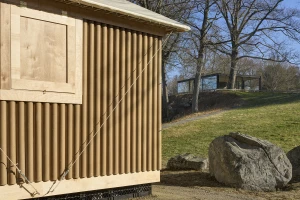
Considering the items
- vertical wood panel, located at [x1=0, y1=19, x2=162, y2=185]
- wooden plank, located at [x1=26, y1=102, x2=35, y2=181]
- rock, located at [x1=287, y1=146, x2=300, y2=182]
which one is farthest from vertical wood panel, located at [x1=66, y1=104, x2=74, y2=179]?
rock, located at [x1=287, y1=146, x2=300, y2=182]

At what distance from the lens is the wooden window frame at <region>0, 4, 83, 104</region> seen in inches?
252

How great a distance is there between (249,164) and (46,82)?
573 cm

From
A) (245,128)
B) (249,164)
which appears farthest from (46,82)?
(245,128)

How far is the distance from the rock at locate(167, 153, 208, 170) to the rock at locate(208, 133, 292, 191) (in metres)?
1.70

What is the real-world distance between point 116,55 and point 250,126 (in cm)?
1625

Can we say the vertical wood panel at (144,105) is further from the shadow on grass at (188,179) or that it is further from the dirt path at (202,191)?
the shadow on grass at (188,179)

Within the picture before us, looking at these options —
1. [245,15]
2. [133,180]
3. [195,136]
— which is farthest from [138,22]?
[245,15]

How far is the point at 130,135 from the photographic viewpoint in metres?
8.18

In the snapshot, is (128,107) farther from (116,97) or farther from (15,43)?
(15,43)

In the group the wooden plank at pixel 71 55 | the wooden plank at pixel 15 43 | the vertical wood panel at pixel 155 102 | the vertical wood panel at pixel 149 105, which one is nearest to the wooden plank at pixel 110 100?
the wooden plank at pixel 71 55

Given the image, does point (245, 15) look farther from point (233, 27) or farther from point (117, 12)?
point (117, 12)

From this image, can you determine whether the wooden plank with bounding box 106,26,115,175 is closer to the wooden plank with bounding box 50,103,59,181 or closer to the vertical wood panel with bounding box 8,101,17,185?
the wooden plank with bounding box 50,103,59,181

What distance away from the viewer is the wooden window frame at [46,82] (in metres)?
6.40

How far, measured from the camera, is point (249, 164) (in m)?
10.2
